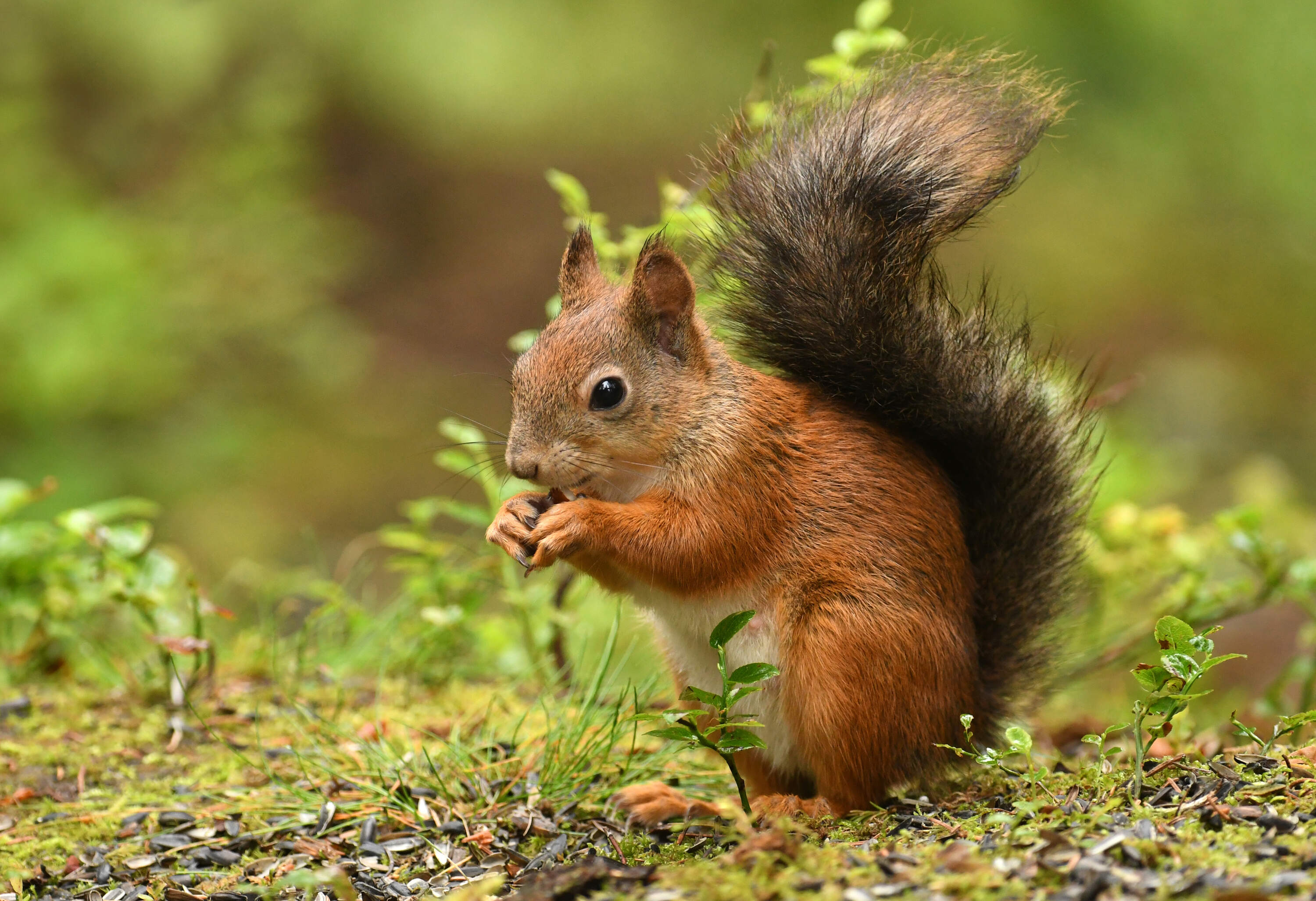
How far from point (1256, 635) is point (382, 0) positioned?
6831mm

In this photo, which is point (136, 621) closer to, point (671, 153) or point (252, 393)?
point (252, 393)

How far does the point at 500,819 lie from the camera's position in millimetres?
2480

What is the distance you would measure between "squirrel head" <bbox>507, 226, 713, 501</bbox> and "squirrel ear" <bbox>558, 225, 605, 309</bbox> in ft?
0.46

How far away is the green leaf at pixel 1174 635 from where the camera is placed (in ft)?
6.65

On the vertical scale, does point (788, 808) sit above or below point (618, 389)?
below

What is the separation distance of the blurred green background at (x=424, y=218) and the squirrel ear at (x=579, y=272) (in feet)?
7.96

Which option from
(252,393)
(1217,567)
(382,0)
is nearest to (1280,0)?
(1217,567)

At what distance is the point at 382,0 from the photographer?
8.66 m

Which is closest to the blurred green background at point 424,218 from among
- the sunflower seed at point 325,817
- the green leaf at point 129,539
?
the green leaf at point 129,539

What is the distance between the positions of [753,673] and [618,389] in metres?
0.65

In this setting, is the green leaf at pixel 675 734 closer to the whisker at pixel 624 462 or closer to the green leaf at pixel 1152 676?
the whisker at pixel 624 462

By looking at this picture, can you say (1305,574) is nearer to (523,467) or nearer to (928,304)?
(928,304)

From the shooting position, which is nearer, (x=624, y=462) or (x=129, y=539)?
(x=624, y=462)

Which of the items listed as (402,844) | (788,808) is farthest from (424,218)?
(788,808)
